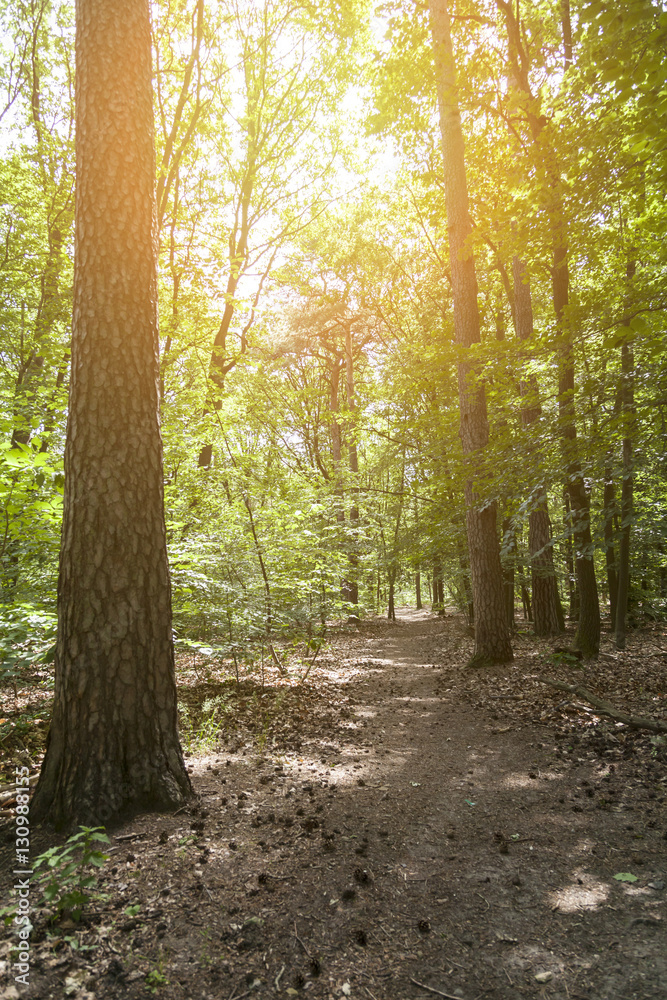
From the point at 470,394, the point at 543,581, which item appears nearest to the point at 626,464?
the point at 470,394

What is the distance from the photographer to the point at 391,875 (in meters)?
2.77

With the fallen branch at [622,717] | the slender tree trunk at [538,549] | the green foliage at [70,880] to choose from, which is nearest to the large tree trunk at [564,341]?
the slender tree trunk at [538,549]

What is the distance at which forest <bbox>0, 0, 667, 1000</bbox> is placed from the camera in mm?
3281

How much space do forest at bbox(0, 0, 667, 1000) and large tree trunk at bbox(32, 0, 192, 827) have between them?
2cm

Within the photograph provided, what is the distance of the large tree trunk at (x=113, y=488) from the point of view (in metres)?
3.07

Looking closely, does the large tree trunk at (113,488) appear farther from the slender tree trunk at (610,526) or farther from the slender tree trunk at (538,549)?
the slender tree trunk at (538,549)

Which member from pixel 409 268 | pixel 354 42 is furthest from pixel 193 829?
pixel 409 268

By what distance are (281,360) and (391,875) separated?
56.2ft

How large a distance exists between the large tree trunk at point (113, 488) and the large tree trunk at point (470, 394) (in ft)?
18.2

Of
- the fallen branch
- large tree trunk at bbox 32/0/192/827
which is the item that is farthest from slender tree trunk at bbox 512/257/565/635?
large tree trunk at bbox 32/0/192/827

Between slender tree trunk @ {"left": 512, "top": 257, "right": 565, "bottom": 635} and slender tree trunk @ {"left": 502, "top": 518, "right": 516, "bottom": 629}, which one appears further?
slender tree trunk @ {"left": 512, "top": 257, "right": 565, "bottom": 635}

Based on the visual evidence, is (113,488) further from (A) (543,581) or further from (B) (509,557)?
(A) (543,581)

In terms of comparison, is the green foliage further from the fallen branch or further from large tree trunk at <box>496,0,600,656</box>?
large tree trunk at <box>496,0,600,656</box>

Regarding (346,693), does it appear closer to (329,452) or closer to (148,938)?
(148,938)
